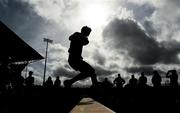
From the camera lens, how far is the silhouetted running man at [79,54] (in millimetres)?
5176

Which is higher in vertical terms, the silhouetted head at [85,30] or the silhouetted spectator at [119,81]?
the silhouetted head at [85,30]

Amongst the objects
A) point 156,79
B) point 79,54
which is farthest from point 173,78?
point 79,54

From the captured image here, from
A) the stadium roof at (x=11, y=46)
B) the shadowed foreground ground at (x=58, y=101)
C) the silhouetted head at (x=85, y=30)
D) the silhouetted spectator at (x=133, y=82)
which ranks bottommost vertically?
the shadowed foreground ground at (x=58, y=101)

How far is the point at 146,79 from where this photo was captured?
1583cm

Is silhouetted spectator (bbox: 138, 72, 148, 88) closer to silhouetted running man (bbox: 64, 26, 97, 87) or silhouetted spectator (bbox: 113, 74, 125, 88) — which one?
silhouetted spectator (bbox: 113, 74, 125, 88)

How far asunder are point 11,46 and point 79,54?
1288 centimetres

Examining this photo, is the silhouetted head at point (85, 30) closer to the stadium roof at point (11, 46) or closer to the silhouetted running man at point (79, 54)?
the silhouetted running man at point (79, 54)

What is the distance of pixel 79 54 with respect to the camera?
5.36m

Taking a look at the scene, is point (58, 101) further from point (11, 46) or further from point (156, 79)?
point (11, 46)

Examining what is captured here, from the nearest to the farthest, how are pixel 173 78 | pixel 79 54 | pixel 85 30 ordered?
pixel 85 30
pixel 79 54
pixel 173 78

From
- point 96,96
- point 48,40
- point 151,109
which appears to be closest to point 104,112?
point 96,96

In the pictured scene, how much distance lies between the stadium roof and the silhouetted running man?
1194cm

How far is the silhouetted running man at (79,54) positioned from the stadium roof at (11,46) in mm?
11938

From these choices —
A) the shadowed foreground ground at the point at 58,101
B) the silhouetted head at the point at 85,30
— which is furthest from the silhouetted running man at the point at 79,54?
the shadowed foreground ground at the point at 58,101
